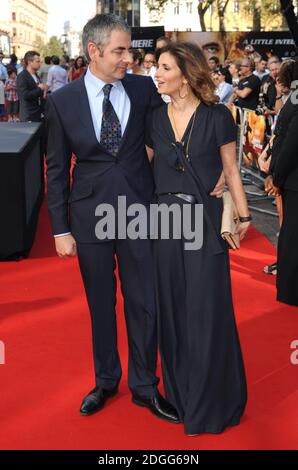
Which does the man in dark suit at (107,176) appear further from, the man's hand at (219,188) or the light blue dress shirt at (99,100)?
the man's hand at (219,188)

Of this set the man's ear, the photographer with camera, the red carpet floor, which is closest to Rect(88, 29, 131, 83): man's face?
the man's ear

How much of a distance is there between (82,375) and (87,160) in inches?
56.6

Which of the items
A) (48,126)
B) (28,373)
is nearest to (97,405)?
(28,373)

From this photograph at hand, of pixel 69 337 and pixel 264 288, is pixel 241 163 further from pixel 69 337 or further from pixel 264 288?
pixel 69 337

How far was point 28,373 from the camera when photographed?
13.4 feet

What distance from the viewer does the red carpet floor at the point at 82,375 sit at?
331 centimetres

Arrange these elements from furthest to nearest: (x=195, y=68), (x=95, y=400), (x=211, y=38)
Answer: (x=211, y=38) → (x=95, y=400) → (x=195, y=68)

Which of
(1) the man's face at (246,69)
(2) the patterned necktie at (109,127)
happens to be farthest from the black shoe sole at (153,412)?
(1) the man's face at (246,69)

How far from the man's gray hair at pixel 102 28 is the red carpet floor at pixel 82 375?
1.89 metres

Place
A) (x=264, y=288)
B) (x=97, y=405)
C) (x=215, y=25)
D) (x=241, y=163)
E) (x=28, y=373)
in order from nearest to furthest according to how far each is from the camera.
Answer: (x=97, y=405)
(x=28, y=373)
(x=264, y=288)
(x=241, y=163)
(x=215, y=25)

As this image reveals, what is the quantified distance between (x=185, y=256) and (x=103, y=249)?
42 cm

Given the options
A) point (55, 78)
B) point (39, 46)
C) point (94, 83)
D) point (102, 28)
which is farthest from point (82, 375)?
point (39, 46)

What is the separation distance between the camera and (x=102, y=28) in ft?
10.3

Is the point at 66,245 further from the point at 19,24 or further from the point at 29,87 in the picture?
the point at 19,24
